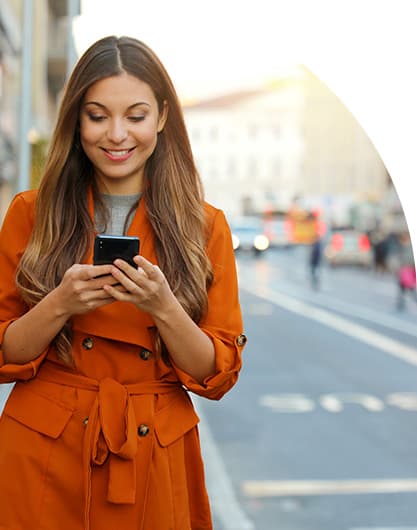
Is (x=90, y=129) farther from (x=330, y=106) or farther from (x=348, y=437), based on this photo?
(x=330, y=106)

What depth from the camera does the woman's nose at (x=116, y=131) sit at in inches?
84.0

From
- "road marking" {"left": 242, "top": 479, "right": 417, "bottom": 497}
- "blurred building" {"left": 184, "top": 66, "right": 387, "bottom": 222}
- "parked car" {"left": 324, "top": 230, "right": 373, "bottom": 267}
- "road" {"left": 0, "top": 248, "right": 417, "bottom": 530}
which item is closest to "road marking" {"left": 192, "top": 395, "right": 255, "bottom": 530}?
"road" {"left": 0, "top": 248, "right": 417, "bottom": 530}

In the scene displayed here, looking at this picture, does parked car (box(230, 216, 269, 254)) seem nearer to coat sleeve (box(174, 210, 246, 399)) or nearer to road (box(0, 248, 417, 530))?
road (box(0, 248, 417, 530))

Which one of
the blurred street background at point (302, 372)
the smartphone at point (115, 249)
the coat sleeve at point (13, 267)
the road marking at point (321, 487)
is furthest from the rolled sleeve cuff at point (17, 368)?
the road marking at point (321, 487)

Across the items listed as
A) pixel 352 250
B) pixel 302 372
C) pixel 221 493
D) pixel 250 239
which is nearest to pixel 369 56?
pixel 221 493

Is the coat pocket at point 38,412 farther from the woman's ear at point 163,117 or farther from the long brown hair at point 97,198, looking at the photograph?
the woman's ear at point 163,117

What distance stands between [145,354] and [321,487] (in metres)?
5.43

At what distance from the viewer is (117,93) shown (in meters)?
2.13

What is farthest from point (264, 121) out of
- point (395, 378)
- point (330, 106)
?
point (395, 378)

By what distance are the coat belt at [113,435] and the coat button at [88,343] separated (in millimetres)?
63

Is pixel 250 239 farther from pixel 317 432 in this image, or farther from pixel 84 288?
pixel 84 288

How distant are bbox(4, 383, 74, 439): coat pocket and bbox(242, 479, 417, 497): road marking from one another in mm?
5176

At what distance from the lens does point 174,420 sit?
2156mm

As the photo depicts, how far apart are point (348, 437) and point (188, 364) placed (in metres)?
7.09
